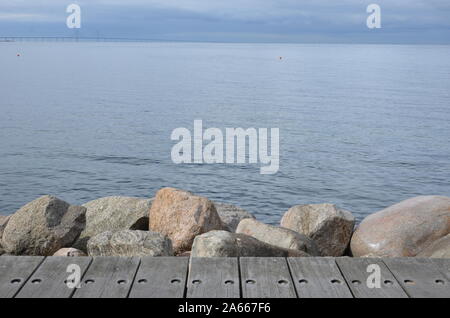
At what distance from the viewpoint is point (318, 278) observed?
4566 millimetres

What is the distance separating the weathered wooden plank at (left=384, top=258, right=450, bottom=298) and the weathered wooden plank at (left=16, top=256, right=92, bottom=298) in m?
2.25

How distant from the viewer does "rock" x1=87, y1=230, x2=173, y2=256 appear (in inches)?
281

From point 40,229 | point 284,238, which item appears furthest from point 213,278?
point 40,229

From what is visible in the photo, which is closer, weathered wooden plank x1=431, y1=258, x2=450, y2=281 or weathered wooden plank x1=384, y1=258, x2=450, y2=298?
weathered wooden plank x1=384, y1=258, x2=450, y2=298

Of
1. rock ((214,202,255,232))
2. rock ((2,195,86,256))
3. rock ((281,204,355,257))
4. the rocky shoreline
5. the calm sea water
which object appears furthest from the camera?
the calm sea water

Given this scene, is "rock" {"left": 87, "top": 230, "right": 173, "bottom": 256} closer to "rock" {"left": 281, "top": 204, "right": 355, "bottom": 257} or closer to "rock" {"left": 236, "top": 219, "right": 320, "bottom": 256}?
"rock" {"left": 236, "top": 219, "right": 320, "bottom": 256}

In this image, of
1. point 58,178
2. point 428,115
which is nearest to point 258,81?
point 428,115

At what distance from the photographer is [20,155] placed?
26359 millimetres

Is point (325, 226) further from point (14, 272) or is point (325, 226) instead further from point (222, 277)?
point (14, 272)

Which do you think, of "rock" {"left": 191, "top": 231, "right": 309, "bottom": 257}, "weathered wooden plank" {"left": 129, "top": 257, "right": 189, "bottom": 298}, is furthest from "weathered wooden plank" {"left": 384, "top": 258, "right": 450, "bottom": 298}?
"rock" {"left": 191, "top": 231, "right": 309, "bottom": 257}

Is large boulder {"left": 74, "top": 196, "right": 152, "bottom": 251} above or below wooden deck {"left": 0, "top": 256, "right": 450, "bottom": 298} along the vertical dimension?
below

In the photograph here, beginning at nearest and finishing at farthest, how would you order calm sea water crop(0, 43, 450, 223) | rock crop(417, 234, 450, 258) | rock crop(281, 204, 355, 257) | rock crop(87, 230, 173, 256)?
1. rock crop(87, 230, 173, 256)
2. rock crop(417, 234, 450, 258)
3. rock crop(281, 204, 355, 257)
4. calm sea water crop(0, 43, 450, 223)
